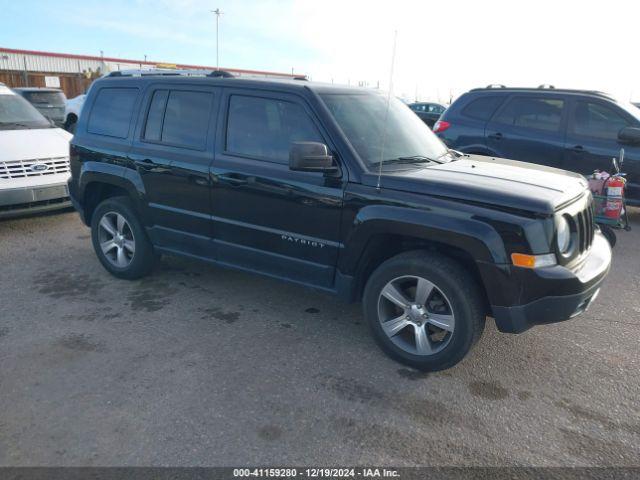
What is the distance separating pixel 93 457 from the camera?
8.44ft

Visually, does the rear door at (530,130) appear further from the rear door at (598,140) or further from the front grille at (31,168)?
the front grille at (31,168)

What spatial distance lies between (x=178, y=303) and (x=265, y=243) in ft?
3.63

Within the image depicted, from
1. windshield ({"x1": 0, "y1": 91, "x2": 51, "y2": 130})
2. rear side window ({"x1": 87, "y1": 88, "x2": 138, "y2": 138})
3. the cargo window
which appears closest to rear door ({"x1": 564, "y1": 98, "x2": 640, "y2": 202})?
the cargo window

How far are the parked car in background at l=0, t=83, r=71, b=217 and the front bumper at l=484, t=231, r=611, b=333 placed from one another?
577 cm

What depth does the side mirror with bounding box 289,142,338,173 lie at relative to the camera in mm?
3311

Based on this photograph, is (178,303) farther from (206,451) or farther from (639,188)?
→ (639,188)

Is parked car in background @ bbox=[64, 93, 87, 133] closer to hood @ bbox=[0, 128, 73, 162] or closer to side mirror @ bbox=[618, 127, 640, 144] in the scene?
hood @ bbox=[0, 128, 73, 162]

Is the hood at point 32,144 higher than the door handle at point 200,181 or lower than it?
lower

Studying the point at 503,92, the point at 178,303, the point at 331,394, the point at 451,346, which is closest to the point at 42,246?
the point at 178,303

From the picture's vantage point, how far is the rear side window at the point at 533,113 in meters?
7.27

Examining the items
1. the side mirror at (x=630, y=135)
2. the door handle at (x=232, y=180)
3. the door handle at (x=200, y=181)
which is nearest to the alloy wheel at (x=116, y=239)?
the door handle at (x=200, y=181)

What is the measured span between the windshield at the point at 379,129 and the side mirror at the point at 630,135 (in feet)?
12.4

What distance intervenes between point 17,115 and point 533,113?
25.1 ft

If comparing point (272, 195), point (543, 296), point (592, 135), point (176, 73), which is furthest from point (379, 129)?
point (592, 135)
